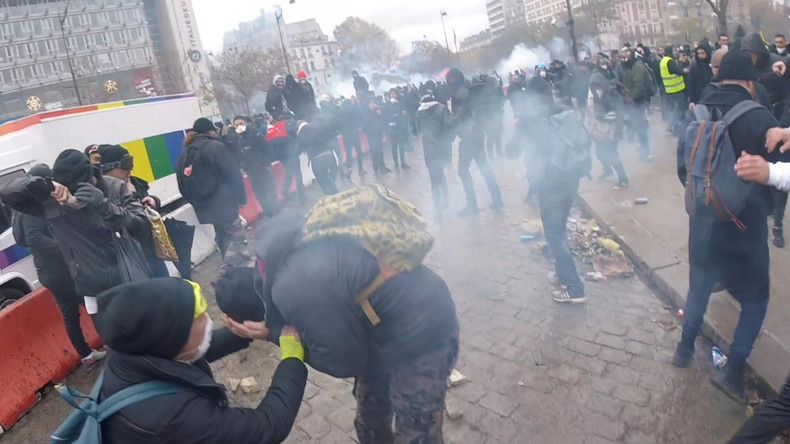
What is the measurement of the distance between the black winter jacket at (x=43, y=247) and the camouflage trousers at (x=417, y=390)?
3.09 metres

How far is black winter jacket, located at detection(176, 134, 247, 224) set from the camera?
5.80 metres

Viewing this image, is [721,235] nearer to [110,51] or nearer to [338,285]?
[338,285]

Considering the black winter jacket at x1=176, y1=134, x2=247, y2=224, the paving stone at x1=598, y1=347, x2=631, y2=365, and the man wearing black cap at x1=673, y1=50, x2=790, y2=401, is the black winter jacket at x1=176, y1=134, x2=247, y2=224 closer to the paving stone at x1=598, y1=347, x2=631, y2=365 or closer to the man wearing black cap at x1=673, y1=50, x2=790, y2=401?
the paving stone at x1=598, y1=347, x2=631, y2=365

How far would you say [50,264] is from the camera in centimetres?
446

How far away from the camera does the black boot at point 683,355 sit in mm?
3619

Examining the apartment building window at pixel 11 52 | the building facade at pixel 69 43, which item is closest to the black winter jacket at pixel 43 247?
the building facade at pixel 69 43

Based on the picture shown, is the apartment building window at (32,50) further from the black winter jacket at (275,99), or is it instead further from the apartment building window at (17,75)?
the black winter jacket at (275,99)

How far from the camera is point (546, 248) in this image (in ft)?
19.8

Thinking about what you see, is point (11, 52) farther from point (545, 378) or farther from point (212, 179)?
point (545, 378)

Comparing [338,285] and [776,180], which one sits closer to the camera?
[338,285]

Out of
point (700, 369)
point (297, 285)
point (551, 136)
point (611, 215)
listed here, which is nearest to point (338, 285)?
point (297, 285)

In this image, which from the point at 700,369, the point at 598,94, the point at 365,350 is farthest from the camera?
the point at 598,94

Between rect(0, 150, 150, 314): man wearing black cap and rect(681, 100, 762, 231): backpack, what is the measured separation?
3808mm

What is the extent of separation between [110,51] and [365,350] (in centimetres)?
7500
